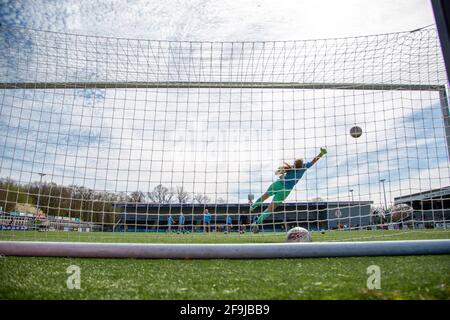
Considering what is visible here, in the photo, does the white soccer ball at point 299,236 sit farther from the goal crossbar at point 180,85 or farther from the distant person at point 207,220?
the goal crossbar at point 180,85

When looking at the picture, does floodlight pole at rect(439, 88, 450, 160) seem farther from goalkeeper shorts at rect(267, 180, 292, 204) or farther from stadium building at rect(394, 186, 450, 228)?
goalkeeper shorts at rect(267, 180, 292, 204)

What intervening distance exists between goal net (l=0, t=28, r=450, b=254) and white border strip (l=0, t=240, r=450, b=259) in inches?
102

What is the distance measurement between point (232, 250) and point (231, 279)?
101 centimetres

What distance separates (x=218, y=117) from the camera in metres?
6.98

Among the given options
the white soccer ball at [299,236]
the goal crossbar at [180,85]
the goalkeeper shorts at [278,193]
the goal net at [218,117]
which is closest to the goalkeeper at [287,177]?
the goalkeeper shorts at [278,193]

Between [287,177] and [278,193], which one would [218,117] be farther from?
[278,193]

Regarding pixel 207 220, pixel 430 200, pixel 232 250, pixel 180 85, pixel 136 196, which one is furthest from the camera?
pixel 207 220

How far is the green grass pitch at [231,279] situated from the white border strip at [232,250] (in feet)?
0.30

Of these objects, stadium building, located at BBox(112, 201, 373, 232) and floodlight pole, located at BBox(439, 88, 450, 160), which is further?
stadium building, located at BBox(112, 201, 373, 232)

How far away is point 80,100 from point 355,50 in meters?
6.60

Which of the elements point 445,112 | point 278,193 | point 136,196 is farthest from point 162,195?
point 445,112

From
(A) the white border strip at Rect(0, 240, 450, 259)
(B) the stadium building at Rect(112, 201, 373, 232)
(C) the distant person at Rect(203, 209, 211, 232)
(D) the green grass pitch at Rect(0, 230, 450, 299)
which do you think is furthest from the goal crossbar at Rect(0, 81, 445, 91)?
(D) the green grass pitch at Rect(0, 230, 450, 299)

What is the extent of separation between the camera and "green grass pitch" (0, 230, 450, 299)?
207 centimetres

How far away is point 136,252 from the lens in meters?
3.75
